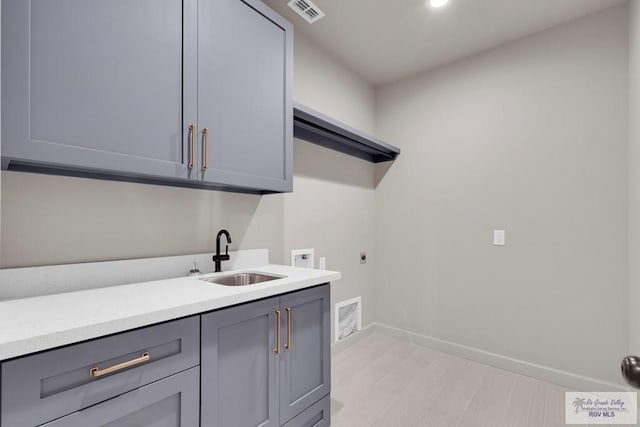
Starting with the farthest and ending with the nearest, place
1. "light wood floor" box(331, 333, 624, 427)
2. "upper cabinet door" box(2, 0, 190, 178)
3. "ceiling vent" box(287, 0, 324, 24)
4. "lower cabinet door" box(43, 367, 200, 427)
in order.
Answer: "ceiling vent" box(287, 0, 324, 24) → "light wood floor" box(331, 333, 624, 427) → "upper cabinet door" box(2, 0, 190, 178) → "lower cabinet door" box(43, 367, 200, 427)

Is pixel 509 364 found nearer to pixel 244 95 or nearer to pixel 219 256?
pixel 219 256

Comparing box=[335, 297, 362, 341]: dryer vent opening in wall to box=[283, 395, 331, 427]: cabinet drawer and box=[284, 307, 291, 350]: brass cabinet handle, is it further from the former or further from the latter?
box=[284, 307, 291, 350]: brass cabinet handle

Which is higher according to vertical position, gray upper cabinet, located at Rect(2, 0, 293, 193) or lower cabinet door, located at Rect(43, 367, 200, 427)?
gray upper cabinet, located at Rect(2, 0, 293, 193)

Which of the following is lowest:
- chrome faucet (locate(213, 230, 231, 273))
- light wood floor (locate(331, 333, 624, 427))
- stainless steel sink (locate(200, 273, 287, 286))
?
light wood floor (locate(331, 333, 624, 427))

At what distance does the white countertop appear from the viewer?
30.3 inches

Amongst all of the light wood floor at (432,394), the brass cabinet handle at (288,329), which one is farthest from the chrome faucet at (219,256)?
the light wood floor at (432,394)

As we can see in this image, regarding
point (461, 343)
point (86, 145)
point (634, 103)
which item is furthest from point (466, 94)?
point (86, 145)

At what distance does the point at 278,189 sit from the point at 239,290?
2.33 feet

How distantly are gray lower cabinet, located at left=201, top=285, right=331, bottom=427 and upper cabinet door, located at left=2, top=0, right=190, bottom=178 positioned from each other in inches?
27.6

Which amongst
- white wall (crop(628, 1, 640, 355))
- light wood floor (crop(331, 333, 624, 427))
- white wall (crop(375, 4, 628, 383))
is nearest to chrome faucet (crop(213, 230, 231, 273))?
light wood floor (crop(331, 333, 624, 427))

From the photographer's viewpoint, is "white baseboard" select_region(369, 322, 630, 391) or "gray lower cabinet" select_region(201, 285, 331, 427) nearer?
"gray lower cabinet" select_region(201, 285, 331, 427)

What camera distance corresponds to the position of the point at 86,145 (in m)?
1.08

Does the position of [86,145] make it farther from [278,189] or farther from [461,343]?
[461,343]

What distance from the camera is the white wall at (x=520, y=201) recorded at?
2.10m
